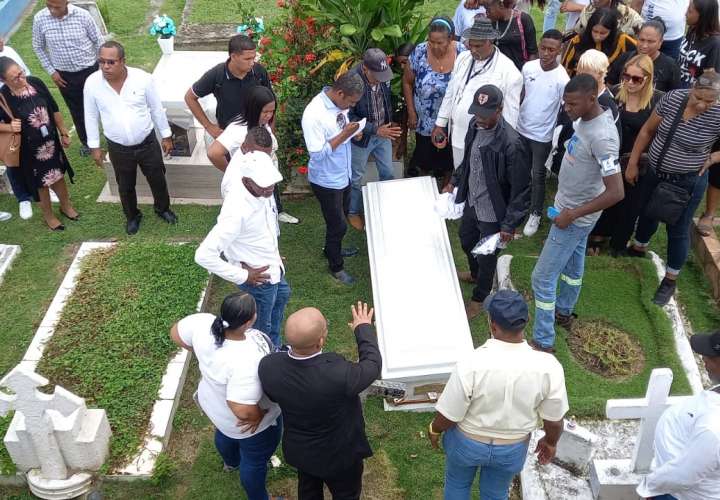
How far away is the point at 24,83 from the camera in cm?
555

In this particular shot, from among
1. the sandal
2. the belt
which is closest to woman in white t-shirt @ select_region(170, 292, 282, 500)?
the belt

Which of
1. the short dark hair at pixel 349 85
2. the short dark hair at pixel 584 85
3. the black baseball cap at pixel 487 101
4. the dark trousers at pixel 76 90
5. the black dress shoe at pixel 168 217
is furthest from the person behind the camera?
the dark trousers at pixel 76 90

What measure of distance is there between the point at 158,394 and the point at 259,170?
1755 millimetres

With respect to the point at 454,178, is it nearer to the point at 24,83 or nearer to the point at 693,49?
the point at 693,49

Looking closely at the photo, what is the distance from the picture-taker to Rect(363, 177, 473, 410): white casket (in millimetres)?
4500

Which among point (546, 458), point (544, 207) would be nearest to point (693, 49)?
point (544, 207)

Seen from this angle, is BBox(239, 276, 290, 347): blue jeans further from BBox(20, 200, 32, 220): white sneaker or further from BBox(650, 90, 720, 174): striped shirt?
BBox(20, 200, 32, 220): white sneaker

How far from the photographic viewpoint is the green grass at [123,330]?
453cm

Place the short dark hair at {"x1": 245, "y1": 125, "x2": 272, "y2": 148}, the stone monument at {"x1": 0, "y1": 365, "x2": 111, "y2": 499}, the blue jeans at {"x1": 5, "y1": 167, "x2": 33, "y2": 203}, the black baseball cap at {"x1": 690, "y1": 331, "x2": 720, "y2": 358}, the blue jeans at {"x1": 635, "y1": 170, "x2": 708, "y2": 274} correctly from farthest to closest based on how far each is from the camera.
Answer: the blue jeans at {"x1": 5, "y1": 167, "x2": 33, "y2": 203}, the blue jeans at {"x1": 635, "y1": 170, "x2": 708, "y2": 274}, the short dark hair at {"x1": 245, "y1": 125, "x2": 272, "y2": 148}, the stone monument at {"x1": 0, "y1": 365, "x2": 111, "y2": 499}, the black baseball cap at {"x1": 690, "y1": 331, "x2": 720, "y2": 358}

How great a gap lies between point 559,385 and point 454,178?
Answer: 2.42m

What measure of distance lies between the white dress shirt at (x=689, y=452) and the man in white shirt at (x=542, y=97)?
307 centimetres

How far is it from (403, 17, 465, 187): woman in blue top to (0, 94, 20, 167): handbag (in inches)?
132

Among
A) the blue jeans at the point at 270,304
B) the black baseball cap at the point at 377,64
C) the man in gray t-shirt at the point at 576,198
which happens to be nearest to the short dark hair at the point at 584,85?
the man in gray t-shirt at the point at 576,198

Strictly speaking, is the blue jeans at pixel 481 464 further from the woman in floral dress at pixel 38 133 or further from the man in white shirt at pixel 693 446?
the woman in floral dress at pixel 38 133
